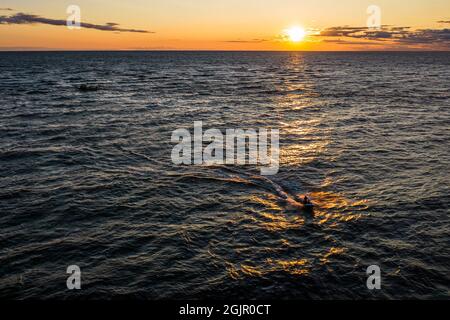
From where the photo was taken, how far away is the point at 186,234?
19156 millimetres

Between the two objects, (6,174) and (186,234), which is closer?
(186,234)

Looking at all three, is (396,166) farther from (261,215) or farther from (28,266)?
(28,266)

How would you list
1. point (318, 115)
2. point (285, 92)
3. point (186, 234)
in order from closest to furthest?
point (186, 234) → point (318, 115) → point (285, 92)

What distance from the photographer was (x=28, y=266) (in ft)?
53.8

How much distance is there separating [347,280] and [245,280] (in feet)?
13.6

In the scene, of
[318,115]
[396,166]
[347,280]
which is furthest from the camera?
[318,115]

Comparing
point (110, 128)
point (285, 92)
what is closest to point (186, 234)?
point (110, 128)

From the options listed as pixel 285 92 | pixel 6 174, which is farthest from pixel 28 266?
pixel 285 92

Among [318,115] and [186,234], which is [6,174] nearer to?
[186,234]
